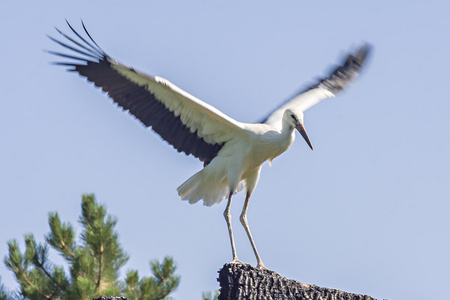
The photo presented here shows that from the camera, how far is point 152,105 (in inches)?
339

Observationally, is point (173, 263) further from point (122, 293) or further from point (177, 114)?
point (177, 114)

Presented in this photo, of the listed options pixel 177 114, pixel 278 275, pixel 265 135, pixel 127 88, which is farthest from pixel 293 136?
pixel 278 275

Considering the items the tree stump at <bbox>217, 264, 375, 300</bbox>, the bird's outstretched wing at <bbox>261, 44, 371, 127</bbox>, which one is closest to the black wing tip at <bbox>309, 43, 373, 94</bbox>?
the bird's outstretched wing at <bbox>261, 44, 371, 127</bbox>

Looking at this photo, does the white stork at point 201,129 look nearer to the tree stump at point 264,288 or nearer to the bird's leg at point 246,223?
the bird's leg at point 246,223

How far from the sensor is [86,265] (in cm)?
1020

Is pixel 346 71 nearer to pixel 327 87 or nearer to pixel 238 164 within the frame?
pixel 327 87

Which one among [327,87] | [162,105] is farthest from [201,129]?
[327,87]

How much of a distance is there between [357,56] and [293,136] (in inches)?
108

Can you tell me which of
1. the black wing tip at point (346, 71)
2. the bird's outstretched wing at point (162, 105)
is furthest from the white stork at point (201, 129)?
the black wing tip at point (346, 71)

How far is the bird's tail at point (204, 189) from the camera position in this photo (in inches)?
347

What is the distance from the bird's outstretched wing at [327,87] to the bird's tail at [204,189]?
85cm

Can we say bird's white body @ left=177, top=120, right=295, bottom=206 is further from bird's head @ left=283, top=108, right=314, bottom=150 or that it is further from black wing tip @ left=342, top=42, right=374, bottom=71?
black wing tip @ left=342, top=42, right=374, bottom=71

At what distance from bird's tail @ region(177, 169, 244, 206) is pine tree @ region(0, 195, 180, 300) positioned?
1.77 m

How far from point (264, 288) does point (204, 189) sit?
2908mm
